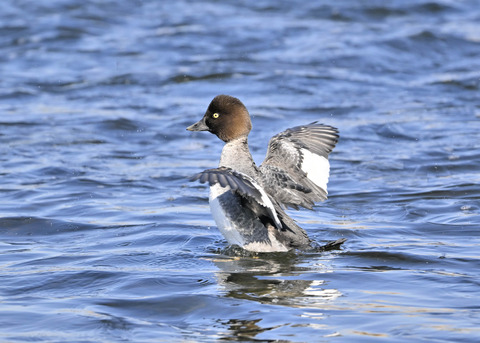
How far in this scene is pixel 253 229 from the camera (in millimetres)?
6230

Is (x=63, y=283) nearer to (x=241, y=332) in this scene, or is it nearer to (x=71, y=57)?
(x=241, y=332)

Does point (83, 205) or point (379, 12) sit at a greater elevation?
point (379, 12)

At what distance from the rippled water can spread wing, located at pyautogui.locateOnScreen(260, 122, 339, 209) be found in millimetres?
513

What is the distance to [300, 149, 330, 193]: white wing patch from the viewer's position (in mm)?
6797

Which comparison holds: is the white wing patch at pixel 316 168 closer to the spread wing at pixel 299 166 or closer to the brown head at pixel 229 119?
the spread wing at pixel 299 166

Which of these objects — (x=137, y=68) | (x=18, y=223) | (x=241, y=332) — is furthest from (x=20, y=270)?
(x=137, y=68)

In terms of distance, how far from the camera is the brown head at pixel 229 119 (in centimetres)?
675

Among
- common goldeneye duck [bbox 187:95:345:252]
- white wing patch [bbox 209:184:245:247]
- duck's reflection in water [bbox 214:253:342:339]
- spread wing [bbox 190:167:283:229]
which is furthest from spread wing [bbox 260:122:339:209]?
duck's reflection in water [bbox 214:253:342:339]

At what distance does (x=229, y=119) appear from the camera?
679cm

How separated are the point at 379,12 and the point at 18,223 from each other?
1226cm

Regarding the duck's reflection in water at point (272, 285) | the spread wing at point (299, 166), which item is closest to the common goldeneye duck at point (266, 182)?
the spread wing at point (299, 166)

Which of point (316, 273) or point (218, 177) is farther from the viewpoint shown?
point (316, 273)

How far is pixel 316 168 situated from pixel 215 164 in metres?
2.84

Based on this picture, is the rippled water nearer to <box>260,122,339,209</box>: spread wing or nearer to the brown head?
<box>260,122,339,209</box>: spread wing
